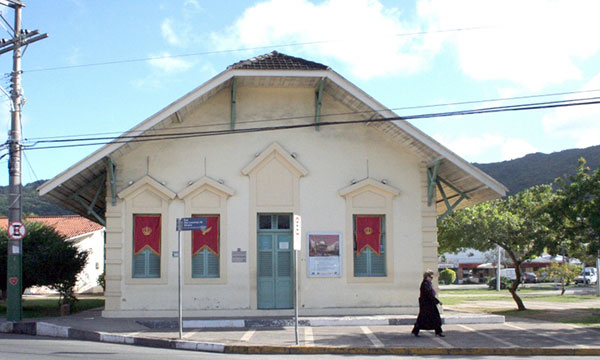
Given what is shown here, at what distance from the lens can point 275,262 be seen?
55.8ft

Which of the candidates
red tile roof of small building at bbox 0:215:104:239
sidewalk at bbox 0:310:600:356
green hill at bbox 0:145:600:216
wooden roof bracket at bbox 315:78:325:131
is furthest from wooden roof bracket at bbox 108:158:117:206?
green hill at bbox 0:145:600:216

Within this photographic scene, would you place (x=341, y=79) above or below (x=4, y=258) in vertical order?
above

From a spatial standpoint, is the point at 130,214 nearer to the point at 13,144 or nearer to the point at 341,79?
the point at 13,144

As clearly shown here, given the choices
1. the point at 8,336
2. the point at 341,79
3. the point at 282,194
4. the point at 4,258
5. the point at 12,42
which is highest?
the point at 12,42

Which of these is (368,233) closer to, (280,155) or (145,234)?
(280,155)

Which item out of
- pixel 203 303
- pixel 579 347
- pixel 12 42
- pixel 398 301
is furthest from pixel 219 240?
pixel 579 347

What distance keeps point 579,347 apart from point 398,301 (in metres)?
5.62

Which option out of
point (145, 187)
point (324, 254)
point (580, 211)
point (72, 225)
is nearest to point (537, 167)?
point (72, 225)

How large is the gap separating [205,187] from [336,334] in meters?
5.50

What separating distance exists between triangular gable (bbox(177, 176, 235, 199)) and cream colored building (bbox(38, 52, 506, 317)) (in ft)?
0.10

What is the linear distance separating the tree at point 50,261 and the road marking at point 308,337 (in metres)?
8.52

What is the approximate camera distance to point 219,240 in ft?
55.1

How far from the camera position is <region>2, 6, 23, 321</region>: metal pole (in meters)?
16.0

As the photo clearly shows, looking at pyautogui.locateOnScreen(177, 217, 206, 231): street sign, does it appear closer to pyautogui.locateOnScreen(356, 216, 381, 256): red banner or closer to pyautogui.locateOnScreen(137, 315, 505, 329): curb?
pyautogui.locateOnScreen(137, 315, 505, 329): curb
